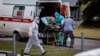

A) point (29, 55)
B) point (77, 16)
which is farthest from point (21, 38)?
point (77, 16)

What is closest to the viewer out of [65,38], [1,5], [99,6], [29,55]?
Result: [29,55]

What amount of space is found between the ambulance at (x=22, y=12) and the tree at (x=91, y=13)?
14.6 meters

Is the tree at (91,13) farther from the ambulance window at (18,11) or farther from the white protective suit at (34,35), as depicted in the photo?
the white protective suit at (34,35)

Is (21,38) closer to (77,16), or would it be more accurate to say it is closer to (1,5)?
(1,5)

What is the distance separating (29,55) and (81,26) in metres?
25.4

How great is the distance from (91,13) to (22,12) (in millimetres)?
18071

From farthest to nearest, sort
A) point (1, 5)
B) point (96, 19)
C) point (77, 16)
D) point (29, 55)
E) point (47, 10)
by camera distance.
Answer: point (77, 16)
point (96, 19)
point (1, 5)
point (47, 10)
point (29, 55)

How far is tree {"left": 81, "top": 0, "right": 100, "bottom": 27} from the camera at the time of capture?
36.9 meters

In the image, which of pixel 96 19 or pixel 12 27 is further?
pixel 96 19

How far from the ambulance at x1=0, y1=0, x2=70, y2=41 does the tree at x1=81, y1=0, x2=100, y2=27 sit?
576 inches

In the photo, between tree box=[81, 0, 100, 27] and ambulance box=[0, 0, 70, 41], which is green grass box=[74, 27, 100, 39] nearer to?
tree box=[81, 0, 100, 27]

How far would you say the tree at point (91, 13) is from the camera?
36906 millimetres

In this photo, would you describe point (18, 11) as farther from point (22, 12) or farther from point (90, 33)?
point (90, 33)

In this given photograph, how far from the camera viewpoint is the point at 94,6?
1474 inches
